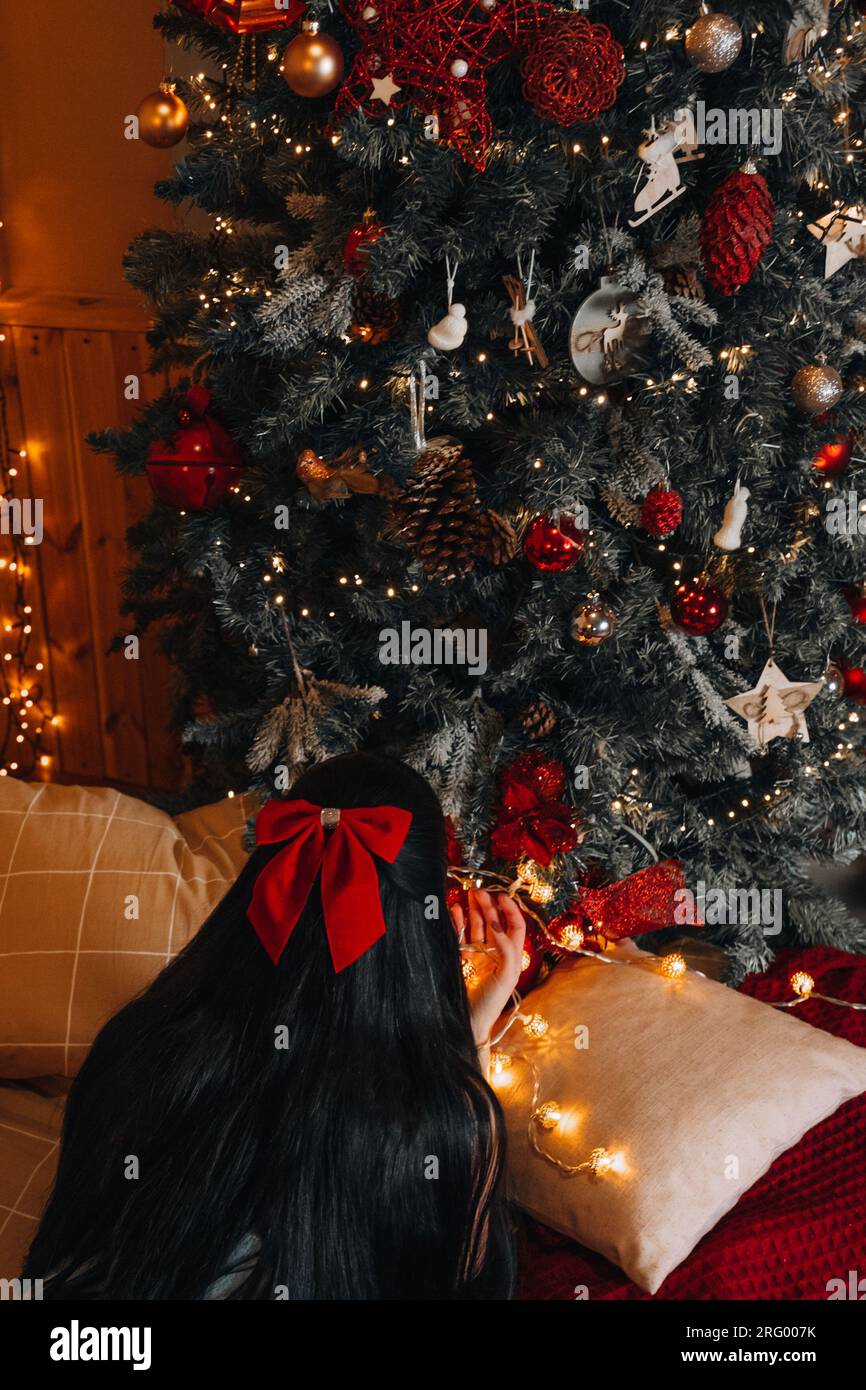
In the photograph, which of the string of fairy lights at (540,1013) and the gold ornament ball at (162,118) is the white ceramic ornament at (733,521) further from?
the gold ornament ball at (162,118)

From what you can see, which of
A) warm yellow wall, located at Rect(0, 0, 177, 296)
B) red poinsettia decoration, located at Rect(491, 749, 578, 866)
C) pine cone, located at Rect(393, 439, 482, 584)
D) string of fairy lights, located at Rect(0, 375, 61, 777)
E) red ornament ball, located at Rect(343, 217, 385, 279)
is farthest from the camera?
string of fairy lights, located at Rect(0, 375, 61, 777)

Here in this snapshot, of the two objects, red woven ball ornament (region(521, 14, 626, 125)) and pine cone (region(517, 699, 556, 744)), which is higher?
red woven ball ornament (region(521, 14, 626, 125))

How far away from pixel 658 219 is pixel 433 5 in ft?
1.30

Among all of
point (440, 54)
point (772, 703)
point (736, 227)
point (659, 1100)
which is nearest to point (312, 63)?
point (440, 54)

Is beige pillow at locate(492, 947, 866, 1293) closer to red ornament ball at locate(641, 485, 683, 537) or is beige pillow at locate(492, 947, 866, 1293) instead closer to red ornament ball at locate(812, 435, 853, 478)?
red ornament ball at locate(641, 485, 683, 537)

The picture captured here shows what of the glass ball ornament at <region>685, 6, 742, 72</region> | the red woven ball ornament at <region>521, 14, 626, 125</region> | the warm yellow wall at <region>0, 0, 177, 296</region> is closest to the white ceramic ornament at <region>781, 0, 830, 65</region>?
the glass ball ornament at <region>685, 6, 742, 72</region>

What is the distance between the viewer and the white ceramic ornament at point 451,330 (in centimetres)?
135

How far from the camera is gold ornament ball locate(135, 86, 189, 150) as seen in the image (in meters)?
1.45

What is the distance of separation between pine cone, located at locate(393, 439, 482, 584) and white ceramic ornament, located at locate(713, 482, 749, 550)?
1.12 ft

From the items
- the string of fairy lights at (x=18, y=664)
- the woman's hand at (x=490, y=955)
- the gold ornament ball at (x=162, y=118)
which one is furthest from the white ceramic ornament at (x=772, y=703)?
the string of fairy lights at (x=18, y=664)

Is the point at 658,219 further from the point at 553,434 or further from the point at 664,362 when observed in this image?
the point at 553,434

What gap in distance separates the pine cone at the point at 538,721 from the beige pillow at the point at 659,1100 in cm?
36

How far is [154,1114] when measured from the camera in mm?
1033

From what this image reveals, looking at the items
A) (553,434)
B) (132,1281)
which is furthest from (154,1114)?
(553,434)
